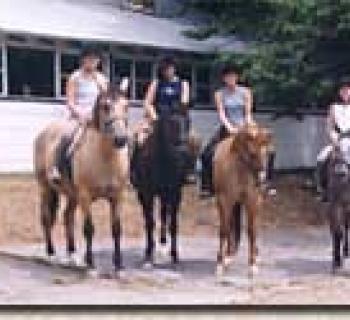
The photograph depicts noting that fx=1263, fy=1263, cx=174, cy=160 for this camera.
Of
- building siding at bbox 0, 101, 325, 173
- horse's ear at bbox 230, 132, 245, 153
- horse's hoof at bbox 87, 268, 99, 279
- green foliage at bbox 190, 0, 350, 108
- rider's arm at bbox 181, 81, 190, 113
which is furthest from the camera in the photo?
green foliage at bbox 190, 0, 350, 108

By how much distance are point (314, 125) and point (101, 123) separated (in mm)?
4197

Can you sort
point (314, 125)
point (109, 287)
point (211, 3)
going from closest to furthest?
point (109, 287), point (314, 125), point (211, 3)

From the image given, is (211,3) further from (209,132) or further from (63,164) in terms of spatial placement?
(63,164)

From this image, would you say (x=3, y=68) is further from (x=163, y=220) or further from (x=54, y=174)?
(x=163, y=220)

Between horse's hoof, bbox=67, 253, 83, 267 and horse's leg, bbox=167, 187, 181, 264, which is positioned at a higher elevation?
horse's leg, bbox=167, 187, 181, 264

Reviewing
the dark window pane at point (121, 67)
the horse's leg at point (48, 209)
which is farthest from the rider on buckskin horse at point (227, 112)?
the dark window pane at point (121, 67)

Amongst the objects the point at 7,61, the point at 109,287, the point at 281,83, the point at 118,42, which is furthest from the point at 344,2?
the point at 109,287

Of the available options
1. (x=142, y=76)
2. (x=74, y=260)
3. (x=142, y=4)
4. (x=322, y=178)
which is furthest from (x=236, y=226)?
(x=142, y=4)

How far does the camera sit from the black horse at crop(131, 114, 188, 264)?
10.6 m

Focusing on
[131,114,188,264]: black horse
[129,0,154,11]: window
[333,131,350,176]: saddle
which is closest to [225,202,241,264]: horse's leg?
[131,114,188,264]: black horse

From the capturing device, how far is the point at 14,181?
11.8 metres

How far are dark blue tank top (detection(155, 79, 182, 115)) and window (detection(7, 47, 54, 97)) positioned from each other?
1945 millimetres

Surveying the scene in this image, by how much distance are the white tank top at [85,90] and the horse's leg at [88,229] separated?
0.85 m

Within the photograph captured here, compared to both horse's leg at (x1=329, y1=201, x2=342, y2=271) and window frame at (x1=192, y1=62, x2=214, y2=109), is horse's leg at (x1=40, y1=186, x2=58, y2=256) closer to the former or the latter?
window frame at (x1=192, y1=62, x2=214, y2=109)
